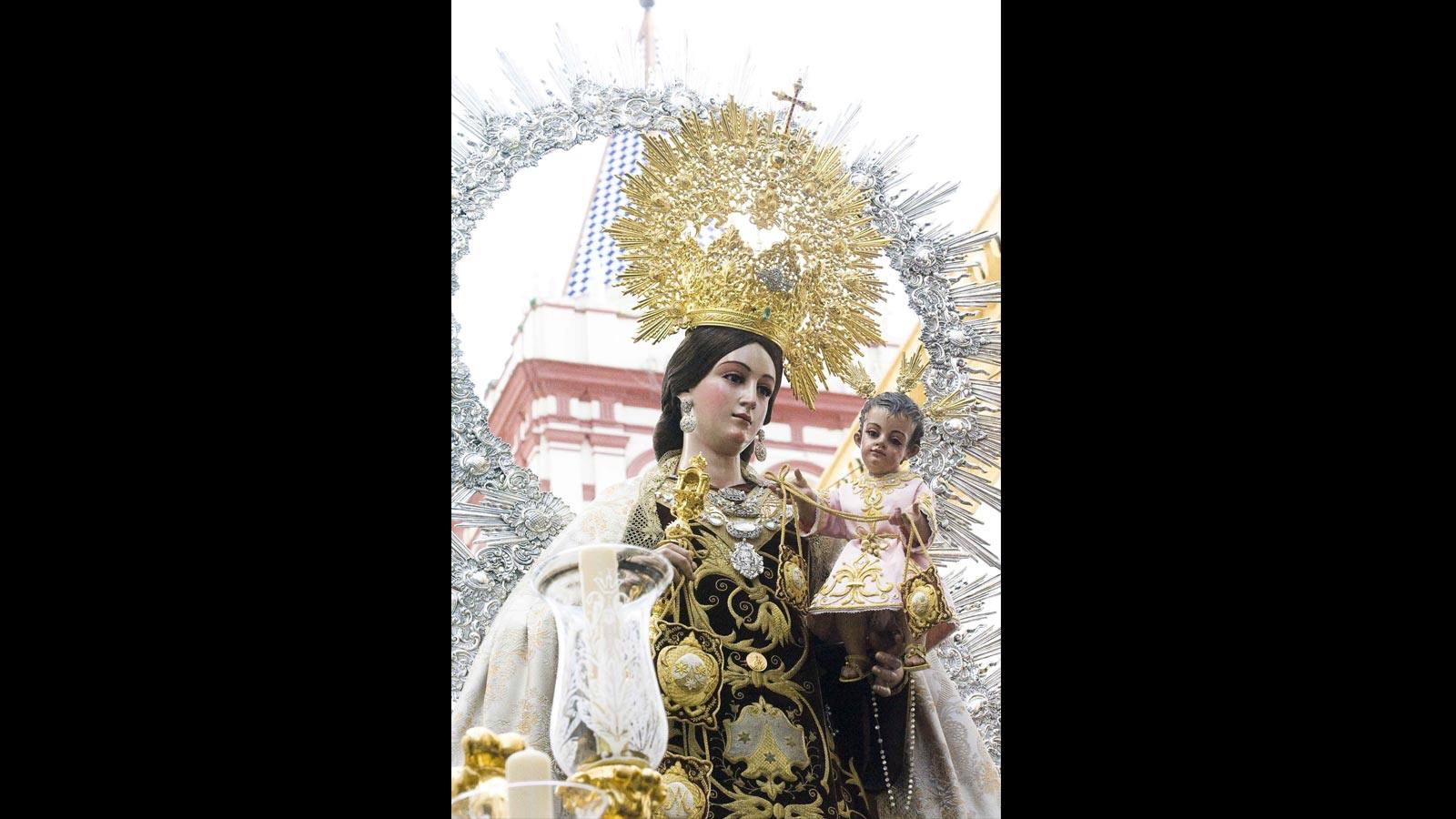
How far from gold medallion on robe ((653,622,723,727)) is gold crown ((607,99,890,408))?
72 centimetres

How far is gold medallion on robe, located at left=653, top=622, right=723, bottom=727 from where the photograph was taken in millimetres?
5676

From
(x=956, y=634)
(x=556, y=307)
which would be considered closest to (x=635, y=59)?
(x=556, y=307)

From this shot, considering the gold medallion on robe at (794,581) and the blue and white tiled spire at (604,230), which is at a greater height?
the blue and white tiled spire at (604,230)

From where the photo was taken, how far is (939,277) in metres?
6.14

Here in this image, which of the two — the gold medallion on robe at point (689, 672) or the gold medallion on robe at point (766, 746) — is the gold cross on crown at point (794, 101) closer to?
the gold medallion on robe at point (689, 672)

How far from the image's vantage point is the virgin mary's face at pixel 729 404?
589cm

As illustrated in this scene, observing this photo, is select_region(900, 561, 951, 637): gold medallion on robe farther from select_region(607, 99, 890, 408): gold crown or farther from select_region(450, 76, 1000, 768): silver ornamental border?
select_region(607, 99, 890, 408): gold crown

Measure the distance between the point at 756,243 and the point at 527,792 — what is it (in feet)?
6.36

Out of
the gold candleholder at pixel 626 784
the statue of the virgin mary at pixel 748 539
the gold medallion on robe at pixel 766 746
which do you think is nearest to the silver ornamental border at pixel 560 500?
the statue of the virgin mary at pixel 748 539

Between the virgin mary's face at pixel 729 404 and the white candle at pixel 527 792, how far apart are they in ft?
4.88

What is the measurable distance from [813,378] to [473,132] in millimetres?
1083

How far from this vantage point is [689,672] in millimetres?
5695

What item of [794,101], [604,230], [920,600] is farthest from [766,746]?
[794,101]

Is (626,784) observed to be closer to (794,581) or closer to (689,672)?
(689,672)
